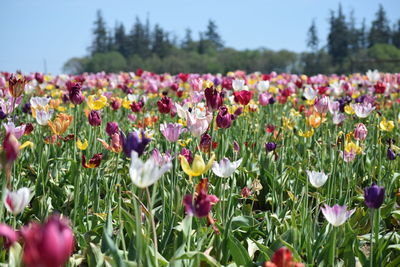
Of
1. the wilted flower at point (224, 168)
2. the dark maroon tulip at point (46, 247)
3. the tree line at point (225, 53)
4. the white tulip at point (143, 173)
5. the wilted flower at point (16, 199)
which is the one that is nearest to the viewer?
the dark maroon tulip at point (46, 247)

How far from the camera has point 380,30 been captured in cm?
8606

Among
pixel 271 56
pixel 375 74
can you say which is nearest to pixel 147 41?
pixel 271 56

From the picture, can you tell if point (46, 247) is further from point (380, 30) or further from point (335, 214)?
point (380, 30)

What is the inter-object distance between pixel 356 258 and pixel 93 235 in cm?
125

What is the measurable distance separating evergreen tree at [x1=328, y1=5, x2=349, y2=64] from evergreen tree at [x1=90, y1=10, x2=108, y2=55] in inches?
2003

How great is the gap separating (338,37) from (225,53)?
2303 cm

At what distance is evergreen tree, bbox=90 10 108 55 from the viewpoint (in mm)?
103375

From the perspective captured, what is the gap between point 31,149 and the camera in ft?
11.4

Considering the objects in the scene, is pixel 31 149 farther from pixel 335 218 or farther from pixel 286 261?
pixel 286 261

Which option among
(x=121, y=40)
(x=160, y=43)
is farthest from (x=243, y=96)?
(x=121, y=40)

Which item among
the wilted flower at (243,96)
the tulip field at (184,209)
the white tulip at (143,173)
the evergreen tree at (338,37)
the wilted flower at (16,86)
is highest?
the evergreen tree at (338,37)

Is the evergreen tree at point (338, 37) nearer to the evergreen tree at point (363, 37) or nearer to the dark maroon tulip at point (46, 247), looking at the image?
the evergreen tree at point (363, 37)

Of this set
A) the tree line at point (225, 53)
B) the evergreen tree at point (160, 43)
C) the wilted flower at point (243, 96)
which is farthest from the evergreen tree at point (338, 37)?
the wilted flower at point (243, 96)

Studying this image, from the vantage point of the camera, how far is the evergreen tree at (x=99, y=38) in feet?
339
